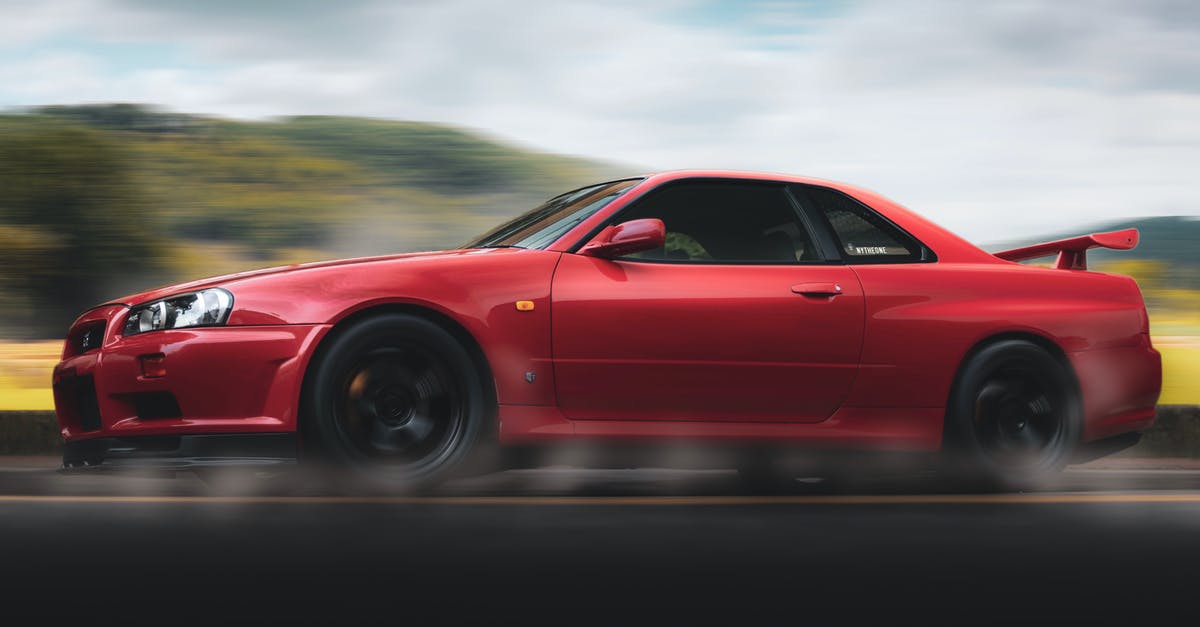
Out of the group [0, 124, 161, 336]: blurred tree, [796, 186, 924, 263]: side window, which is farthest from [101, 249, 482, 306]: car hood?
[0, 124, 161, 336]: blurred tree

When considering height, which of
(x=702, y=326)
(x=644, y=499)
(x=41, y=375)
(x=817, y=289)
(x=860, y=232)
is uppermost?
(x=860, y=232)

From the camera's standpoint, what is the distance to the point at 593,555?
4.55 m

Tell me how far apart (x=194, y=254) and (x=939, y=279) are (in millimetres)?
14809

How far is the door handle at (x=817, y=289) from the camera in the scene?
6.01m

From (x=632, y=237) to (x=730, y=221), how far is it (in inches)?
30.8

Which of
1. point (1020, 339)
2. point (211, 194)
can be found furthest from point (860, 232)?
point (211, 194)

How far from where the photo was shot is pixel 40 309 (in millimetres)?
17078

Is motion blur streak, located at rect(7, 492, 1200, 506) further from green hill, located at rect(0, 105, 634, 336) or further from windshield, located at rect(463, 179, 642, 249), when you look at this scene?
green hill, located at rect(0, 105, 634, 336)

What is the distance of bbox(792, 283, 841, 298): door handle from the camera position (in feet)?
19.7

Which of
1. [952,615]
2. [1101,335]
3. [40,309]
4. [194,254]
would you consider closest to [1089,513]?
[1101,335]

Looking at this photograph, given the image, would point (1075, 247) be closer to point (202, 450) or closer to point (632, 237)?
point (632, 237)

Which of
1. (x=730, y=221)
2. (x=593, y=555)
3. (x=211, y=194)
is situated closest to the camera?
(x=593, y=555)

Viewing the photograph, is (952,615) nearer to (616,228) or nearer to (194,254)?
(616,228)

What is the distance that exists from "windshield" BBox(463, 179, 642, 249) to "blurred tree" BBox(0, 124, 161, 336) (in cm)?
1218
